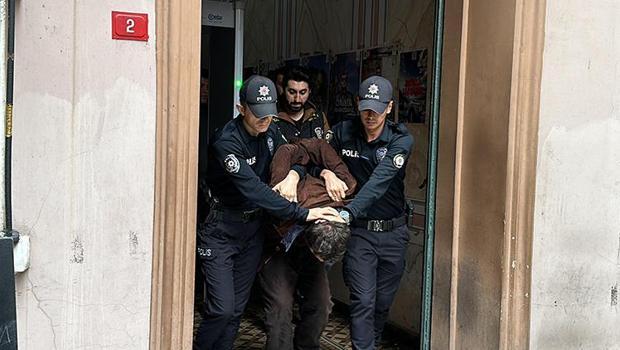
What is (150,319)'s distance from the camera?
12.8 feet

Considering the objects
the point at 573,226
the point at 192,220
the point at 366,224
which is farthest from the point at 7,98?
the point at 573,226

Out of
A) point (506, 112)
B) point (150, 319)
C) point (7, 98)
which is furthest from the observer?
point (506, 112)

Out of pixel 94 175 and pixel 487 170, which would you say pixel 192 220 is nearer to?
pixel 94 175

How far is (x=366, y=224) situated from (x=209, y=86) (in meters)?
1.93

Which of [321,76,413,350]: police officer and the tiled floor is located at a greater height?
[321,76,413,350]: police officer

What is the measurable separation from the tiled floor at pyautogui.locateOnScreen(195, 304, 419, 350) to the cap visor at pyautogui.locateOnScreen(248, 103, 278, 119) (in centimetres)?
204

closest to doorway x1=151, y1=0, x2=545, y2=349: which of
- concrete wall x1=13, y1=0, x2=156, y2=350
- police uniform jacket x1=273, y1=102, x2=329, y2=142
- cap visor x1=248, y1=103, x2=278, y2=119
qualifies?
concrete wall x1=13, y1=0, x2=156, y2=350

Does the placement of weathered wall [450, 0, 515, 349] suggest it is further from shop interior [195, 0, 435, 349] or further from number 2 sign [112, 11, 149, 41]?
number 2 sign [112, 11, 149, 41]

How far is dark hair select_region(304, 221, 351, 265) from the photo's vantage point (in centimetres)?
425

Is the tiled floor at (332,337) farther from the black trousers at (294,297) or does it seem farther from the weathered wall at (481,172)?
the weathered wall at (481,172)

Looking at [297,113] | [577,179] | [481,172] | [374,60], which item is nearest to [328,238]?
[481,172]

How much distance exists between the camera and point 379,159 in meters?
4.68

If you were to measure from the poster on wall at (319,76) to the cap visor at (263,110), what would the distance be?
7.27ft

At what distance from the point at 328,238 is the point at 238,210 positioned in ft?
1.96
